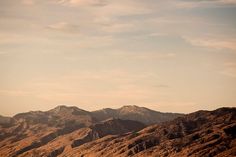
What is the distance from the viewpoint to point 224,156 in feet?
648
